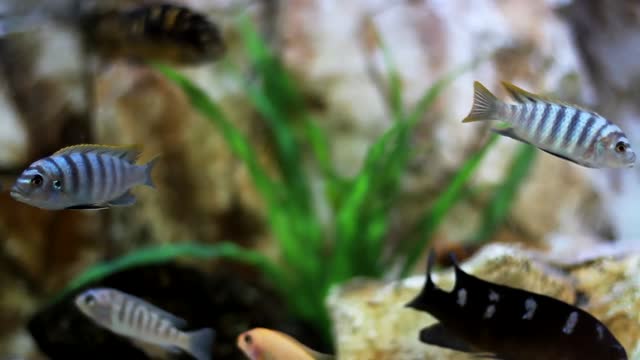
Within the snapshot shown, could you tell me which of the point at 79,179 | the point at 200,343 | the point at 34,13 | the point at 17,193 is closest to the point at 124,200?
the point at 79,179

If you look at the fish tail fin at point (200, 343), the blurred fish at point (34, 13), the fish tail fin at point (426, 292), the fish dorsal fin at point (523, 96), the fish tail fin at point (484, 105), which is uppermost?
the fish dorsal fin at point (523, 96)

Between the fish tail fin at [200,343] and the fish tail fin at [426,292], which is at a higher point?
the fish tail fin at [426,292]

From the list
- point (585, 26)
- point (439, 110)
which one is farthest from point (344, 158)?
point (585, 26)

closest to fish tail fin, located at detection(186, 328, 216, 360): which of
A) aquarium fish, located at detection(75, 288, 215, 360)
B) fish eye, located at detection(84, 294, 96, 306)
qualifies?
aquarium fish, located at detection(75, 288, 215, 360)

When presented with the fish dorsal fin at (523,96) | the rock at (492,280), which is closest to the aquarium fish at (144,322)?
the rock at (492,280)

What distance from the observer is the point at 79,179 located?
5.26ft

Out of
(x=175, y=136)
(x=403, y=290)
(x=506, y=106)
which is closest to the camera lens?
(x=506, y=106)

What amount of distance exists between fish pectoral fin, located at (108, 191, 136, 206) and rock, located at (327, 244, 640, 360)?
1027 mm

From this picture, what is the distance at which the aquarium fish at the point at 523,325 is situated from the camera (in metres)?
1.72

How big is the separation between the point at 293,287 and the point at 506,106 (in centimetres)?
239

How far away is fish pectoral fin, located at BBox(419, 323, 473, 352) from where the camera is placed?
1.82 metres

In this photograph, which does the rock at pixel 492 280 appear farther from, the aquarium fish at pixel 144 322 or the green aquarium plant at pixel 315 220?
the green aquarium plant at pixel 315 220

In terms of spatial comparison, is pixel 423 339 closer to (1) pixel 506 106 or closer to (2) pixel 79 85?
(1) pixel 506 106

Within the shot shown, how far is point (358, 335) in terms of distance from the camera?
2348mm
